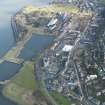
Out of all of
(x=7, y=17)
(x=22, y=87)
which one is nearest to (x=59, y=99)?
(x=22, y=87)

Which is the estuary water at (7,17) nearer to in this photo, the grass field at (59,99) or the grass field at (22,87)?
the grass field at (22,87)

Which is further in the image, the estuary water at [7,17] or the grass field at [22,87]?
the estuary water at [7,17]

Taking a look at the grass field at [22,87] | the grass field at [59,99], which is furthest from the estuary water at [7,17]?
the grass field at [59,99]

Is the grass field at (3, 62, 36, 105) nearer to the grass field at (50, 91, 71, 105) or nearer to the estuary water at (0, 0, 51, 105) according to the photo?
the estuary water at (0, 0, 51, 105)

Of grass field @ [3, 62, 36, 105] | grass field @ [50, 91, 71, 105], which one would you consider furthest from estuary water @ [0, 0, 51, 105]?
grass field @ [50, 91, 71, 105]

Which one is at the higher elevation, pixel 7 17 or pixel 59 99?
pixel 7 17

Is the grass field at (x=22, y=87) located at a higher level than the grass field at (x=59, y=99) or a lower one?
lower

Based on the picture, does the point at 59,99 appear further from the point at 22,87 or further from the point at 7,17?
the point at 7,17
